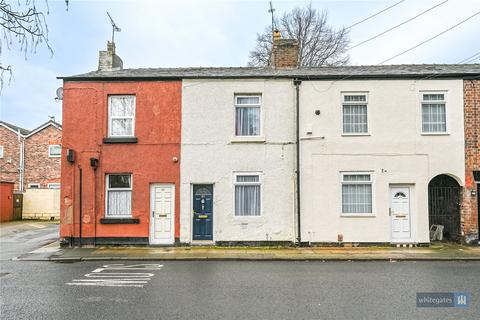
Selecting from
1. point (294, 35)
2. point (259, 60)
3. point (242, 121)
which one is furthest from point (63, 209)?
point (294, 35)

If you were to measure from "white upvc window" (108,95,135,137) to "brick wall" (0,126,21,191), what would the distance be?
2242 cm

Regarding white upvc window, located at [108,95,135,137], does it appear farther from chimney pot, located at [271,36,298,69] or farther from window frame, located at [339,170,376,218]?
window frame, located at [339,170,376,218]

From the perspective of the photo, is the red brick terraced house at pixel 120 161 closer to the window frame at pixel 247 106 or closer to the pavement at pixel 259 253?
the pavement at pixel 259 253

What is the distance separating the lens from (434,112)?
1513 centimetres

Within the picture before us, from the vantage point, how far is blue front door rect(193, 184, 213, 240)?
48.6 feet

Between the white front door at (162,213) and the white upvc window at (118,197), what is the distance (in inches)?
35.8

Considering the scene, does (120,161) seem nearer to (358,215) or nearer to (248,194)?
(248,194)

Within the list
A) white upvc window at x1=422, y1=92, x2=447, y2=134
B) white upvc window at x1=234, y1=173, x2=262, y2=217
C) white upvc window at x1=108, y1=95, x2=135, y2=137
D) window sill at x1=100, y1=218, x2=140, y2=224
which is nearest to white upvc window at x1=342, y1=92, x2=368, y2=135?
white upvc window at x1=422, y1=92, x2=447, y2=134

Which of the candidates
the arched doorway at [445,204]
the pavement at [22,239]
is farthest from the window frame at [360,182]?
the pavement at [22,239]

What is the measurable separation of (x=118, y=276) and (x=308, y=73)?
10259mm

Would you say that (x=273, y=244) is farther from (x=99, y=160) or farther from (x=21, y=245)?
(x=21, y=245)

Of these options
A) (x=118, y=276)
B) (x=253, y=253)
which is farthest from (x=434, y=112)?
(x=118, y=276)

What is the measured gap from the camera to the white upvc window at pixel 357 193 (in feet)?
48.6

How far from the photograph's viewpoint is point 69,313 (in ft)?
21.8
